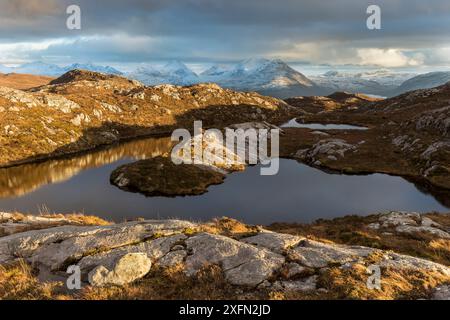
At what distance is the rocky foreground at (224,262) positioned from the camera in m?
17.0

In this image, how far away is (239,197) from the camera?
73.1m

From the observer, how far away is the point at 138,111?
7736 inches

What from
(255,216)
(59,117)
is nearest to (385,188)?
(255,216)

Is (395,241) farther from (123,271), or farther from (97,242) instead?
(97,242)

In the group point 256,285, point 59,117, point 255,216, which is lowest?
point 255,216

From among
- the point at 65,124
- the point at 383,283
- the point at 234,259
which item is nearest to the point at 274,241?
the point at 234,259

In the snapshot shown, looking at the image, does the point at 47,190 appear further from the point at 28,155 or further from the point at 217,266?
the point at 217,266

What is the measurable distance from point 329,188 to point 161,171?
4113 centimetres

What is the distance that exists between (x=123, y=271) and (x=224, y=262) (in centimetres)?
549

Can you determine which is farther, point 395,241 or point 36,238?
point 395,241

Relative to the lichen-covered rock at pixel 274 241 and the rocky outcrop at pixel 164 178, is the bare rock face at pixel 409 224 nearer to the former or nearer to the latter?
the lichen-covered rock at pixel 274 241

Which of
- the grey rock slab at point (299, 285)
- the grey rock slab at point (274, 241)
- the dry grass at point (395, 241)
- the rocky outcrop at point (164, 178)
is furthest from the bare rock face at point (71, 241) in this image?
the rocky outcrop at point (164, 178)
